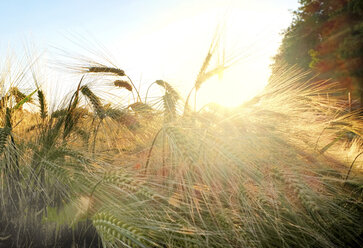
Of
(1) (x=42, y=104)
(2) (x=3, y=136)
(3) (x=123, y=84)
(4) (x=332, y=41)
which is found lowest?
(2) (x=3, y=136)

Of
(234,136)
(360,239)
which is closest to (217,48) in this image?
(234,136)

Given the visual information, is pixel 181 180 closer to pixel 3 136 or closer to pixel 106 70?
pixel 3 136

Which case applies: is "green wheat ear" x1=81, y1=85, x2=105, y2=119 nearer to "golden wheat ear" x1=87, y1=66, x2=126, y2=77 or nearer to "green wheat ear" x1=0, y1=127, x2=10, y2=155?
"golden wheat ear" x1=87, y1=66, x2=126, y2=77

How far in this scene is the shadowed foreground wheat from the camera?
93 centimetres

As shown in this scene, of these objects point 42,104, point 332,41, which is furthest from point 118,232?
point 332,41

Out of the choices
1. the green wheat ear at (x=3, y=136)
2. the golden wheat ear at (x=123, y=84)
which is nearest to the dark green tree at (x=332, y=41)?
the golden wheat ear at (x=123, y=84)

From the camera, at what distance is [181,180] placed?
1.14 meters

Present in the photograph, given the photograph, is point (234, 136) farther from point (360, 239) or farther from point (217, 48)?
point (360, 239)

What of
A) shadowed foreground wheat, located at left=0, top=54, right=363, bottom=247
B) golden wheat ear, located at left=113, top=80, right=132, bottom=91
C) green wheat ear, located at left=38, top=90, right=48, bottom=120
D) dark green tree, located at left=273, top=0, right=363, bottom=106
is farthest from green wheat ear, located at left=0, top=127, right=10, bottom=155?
dark green tree, located at left=273, top=0, right=363, bottom=106

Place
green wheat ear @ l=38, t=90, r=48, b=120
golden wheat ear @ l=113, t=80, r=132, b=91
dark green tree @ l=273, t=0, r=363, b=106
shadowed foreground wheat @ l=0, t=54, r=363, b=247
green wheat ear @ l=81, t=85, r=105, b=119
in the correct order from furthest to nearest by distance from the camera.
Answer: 1. dark green tree @ l=273, t=0, r=363, b=106
2. golden wheat ear @ l=113, t=80, r=132, b=91
3. green wheat ear @ l=38, t=90, r=48, b=120
4. green wheat ear @ l=81, t=85, r=105, b=119
5. shadowed foreground wheat @ l=0, t=54, r=363, b=247

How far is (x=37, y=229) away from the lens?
53.5 inches

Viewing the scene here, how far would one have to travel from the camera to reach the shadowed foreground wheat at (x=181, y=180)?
929mm

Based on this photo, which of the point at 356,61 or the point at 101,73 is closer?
the point at 101,73

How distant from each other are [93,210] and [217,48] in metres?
1.06
